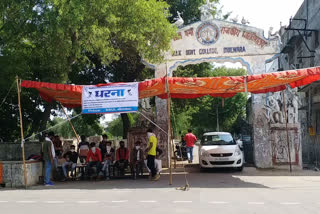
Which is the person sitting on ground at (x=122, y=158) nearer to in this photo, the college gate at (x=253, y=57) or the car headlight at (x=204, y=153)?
the college gate at (x=253, y=57)

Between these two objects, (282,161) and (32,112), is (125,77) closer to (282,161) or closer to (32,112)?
(32,112)

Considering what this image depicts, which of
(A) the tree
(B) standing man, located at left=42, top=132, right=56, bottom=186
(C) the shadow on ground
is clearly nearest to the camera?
(C) the shadow on ground

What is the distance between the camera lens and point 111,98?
1074cm

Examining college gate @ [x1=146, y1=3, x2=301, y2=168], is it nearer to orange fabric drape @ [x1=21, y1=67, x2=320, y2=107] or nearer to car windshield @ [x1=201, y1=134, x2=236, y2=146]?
car windshield @ [x1=201, y1=134, x2=236, y2=146]

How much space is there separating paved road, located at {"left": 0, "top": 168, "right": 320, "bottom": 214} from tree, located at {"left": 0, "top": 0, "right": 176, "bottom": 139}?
5.23 m

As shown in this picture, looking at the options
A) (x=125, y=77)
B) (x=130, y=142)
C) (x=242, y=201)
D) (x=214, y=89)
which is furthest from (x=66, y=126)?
(x=242, y=201)

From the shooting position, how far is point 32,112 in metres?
17.8

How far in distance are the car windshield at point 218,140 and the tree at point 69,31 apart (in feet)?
13.7

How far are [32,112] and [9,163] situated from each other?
7114 millimetres

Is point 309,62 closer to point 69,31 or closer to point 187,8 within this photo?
point 187,8

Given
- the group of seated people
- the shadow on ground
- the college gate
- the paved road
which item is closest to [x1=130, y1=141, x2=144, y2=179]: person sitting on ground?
the group of seated people

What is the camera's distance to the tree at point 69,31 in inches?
464

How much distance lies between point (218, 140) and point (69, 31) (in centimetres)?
760

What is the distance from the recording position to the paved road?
6.86 metres
